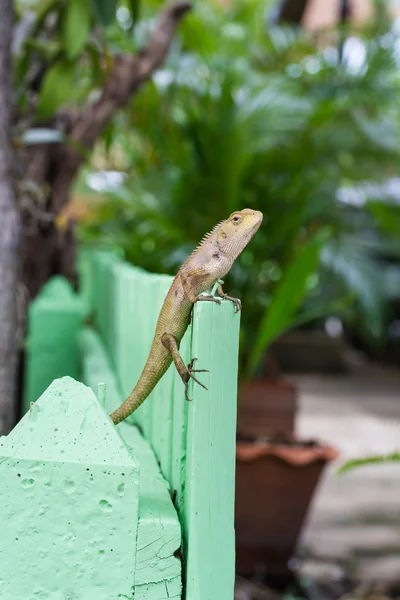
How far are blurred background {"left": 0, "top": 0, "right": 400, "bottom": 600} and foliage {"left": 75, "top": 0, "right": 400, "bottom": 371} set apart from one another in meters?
0.02

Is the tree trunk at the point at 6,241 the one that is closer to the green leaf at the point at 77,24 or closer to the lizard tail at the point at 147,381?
the lizard tail at the point at 147,381

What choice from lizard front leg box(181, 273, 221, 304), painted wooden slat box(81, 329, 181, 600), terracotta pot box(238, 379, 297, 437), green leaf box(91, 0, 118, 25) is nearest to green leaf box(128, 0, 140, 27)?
green leaf box(91, 0, 118, 25)

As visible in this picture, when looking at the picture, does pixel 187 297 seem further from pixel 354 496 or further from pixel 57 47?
pixel 354 496

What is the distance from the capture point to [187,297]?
1289 mm

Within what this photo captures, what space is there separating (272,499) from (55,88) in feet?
6.65

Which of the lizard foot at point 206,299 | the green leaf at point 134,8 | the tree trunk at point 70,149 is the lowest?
the lizard foot at point 206,299

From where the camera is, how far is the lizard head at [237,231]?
1.46 meters

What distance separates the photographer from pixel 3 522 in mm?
1093

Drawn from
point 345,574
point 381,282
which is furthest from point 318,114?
point 345,574

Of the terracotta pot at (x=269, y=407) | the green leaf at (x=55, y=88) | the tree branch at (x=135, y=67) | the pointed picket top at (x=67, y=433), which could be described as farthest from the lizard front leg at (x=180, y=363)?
the terracotta pot at (x=269, y=407)

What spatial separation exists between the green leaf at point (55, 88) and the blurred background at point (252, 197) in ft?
0.03

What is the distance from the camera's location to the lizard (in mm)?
1291

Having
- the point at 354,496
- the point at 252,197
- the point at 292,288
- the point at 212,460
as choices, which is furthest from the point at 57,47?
the point at 354,496

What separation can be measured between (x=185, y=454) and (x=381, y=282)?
5031 mm
